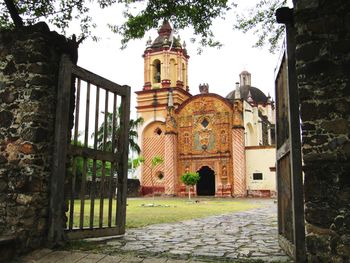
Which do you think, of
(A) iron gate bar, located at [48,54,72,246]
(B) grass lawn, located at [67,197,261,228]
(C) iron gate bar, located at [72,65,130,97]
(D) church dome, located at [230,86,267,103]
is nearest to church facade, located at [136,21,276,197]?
(D) church dome, located at [230,86,267,103]

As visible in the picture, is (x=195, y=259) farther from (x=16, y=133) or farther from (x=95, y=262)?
(x=16, y=133)

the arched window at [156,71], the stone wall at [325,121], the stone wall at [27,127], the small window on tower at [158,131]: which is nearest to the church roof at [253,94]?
the arched window at [156,71]

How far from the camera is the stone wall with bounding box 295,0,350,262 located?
375cm

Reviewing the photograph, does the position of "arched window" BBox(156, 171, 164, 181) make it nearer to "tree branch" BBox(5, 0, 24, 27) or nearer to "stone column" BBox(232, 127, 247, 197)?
"stone column" BBox(232, 127, 247, 197)

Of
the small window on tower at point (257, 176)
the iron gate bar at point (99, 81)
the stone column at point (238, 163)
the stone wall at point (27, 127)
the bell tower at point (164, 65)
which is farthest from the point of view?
the bell tower at point (164, 65)

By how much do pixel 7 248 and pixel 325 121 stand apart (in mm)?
3801

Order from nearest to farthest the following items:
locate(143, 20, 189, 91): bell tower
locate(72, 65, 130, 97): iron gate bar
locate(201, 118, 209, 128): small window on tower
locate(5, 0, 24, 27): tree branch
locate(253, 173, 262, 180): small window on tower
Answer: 1. locate(72, 65, 130, 97): iron gate bar
2. locate(5, 0, 24, 27): tree branch
3. locate(253, 173, 262, 180): small window on tower
4. locate(201, 118, 209, 128): small window on tower
5. locate(143, 20, 189, 91): bell tower

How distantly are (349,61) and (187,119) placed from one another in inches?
1163

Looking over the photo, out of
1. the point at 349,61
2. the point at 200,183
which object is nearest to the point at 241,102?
the point at 200,183

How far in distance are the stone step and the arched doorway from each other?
29087 mm

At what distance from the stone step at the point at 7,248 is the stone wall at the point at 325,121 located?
130 inches

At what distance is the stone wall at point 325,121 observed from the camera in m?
3.75

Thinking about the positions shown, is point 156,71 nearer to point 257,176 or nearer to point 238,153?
point 238,153

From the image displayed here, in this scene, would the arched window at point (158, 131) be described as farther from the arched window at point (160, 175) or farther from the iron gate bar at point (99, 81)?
the iron gate bar at point (99, 81)
